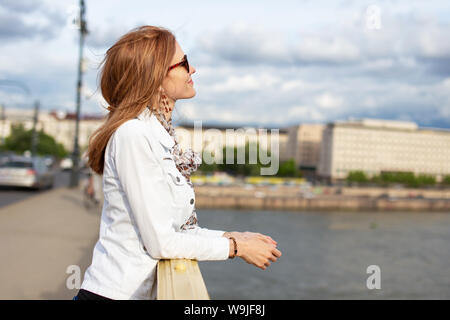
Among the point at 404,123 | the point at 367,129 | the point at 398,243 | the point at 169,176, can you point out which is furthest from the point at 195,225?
the point at 404,123

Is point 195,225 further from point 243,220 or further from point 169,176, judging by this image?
point 243,220

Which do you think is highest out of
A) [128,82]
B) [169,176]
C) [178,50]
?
[178,50]

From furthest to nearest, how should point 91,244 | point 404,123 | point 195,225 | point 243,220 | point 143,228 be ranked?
point 404,123 < point 243,220 < point 91,244 < point 195,225 < point 143,228

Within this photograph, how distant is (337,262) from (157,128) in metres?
31.2

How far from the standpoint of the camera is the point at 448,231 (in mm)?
52594

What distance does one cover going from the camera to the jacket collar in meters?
1.33

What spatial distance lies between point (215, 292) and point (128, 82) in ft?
64.7

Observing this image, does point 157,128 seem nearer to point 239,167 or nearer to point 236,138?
point 239,167

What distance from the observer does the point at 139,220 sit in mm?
1218

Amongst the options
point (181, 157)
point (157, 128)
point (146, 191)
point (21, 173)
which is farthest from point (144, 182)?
point (21, 173)

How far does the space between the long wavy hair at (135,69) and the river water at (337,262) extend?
18.3 m

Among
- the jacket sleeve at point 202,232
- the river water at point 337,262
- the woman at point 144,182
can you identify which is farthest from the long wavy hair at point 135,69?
the river water at point 337,262

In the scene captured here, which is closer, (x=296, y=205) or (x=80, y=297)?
(x=80, y=297)

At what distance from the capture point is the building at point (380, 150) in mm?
113463
